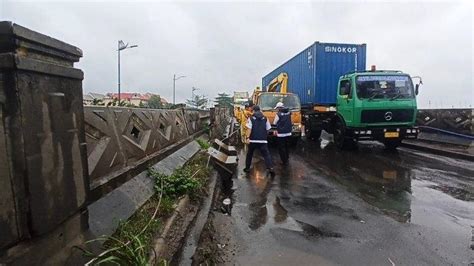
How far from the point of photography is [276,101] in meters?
14.3

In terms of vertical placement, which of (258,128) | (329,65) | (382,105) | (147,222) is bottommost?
(147,222)

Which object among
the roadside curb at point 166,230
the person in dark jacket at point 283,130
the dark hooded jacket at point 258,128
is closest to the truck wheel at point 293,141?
the person in dark jacket at point 283,130

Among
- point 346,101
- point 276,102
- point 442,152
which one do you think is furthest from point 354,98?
point 442,152

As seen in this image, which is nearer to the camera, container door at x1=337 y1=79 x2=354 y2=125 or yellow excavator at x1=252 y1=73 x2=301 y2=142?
container door at x1=337 y1=79 x2=354 y2=125

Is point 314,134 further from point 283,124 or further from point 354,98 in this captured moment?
point 283,124

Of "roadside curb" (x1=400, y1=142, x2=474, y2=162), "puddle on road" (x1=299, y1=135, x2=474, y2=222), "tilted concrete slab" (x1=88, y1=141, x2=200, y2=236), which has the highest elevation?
"tilted concrete slab" (x1=88, y1=141, x2=200, y2=236)

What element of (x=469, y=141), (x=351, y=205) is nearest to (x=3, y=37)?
(x=351, y=205)

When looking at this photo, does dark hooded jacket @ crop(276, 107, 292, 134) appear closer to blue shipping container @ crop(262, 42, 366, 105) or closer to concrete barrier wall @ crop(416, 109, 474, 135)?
blue shipping container @ crop(262, 42, 366, 105)

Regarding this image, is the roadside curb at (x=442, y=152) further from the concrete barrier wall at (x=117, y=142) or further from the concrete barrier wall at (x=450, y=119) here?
the concrete barrier wall at (x=117, y=142)

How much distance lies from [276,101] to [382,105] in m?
3.95

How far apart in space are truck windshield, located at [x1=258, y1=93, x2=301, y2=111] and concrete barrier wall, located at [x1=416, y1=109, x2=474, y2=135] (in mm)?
6363

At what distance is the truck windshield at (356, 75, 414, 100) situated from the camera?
12445 millimetres

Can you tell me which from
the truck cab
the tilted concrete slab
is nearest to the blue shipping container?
the truck cab

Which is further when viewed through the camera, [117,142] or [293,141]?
[293,141]
